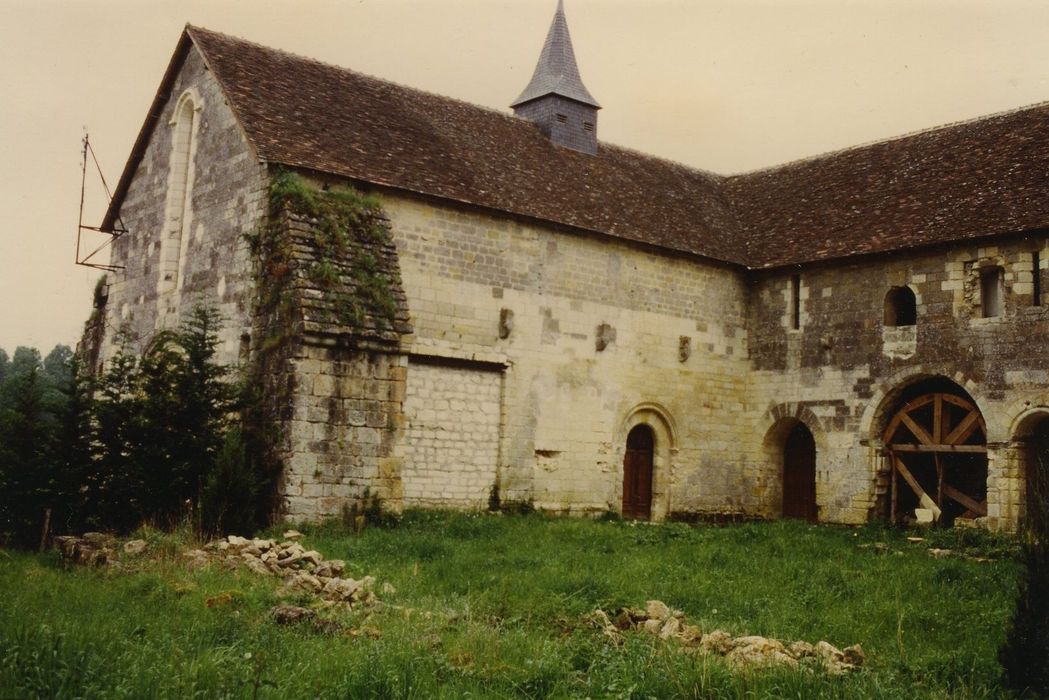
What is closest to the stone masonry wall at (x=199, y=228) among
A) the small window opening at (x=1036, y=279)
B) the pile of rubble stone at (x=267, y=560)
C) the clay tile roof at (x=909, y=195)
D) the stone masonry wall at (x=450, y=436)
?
the stone masonry wall at (x=450, y=436)

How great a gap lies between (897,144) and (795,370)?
555cm

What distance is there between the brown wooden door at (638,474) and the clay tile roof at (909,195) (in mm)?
4446

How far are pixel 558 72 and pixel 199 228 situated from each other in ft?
31.3

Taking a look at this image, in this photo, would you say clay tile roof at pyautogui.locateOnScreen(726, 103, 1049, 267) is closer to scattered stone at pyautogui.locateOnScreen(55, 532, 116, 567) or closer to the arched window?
the arched window

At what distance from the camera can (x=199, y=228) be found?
1756cm

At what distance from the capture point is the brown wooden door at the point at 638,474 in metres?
20.0

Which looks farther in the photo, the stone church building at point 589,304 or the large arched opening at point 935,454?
the large arched opening at point 935,454

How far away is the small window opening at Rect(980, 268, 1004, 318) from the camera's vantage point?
58.0 ft

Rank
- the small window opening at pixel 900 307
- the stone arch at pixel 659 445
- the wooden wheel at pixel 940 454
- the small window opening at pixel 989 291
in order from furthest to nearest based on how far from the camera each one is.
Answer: the stone arch at pixel 659 445, the small window opening at pixel 900 307, the wooden wheel at pixel 940 454, the small window opening at pixel 989 291

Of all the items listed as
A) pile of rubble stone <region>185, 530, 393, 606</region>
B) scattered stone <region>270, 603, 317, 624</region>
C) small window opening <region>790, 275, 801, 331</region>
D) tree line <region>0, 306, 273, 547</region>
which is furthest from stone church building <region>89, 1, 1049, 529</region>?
scattered stone <region>270, 603, 317, 624</region>

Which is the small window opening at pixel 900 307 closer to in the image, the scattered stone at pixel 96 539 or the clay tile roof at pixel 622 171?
the clay tile roof at pixel 622 171

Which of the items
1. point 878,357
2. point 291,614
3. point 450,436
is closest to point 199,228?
point 450,436

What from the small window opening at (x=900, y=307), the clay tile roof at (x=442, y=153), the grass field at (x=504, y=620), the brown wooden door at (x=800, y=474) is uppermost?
the clay tile roof at (x=442, y=153)

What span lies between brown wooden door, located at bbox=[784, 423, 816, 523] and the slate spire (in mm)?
7757
